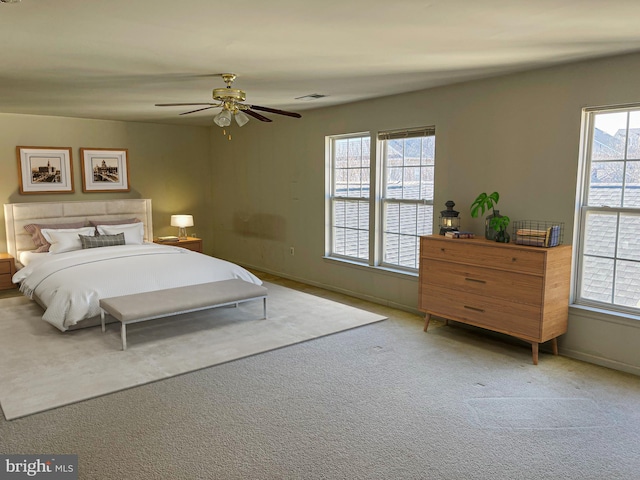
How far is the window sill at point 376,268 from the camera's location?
212 inches

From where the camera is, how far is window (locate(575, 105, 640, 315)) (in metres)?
3.68

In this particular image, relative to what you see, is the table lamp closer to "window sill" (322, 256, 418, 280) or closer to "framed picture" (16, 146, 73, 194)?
"framed picture" (16, 146, 73, 194)

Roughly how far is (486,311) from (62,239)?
5058 mm

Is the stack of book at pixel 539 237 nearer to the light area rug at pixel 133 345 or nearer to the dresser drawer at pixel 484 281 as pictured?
the dresser drawer at pixel 484 281

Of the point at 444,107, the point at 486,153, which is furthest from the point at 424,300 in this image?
the point at 444,107

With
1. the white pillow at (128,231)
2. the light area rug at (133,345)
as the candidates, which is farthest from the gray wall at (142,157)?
the light area rug at (133,345)

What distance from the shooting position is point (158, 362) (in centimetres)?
386

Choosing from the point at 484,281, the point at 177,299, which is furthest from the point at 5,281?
the point at 484,281

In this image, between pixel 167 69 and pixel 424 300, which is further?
pixel 424 300

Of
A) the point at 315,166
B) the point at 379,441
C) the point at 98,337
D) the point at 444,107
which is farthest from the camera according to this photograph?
the point at 315,166

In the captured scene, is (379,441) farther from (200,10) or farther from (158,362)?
(200,10)

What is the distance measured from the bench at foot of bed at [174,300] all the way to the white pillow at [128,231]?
2098 mm

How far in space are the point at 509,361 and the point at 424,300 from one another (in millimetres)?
969

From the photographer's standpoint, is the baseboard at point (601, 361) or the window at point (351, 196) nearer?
the baseboard at point (601, 361)
